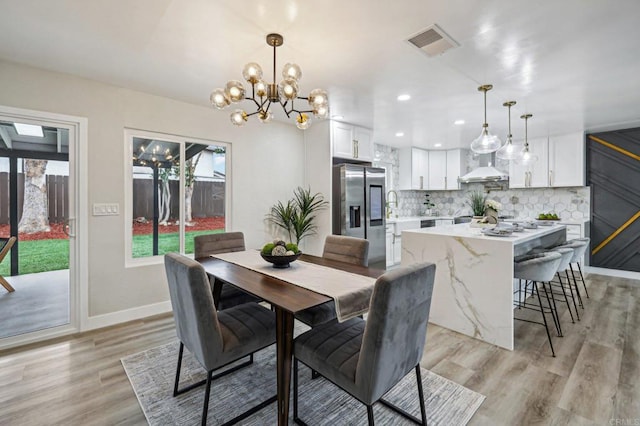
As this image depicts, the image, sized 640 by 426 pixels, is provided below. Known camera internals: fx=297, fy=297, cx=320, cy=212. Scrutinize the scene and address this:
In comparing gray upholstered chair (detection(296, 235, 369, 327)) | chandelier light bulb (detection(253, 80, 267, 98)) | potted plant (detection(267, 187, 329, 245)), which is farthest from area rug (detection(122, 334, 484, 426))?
potted plant (detection(267, 187, 329, 245))

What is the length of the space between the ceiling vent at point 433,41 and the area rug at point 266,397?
238 centimetres

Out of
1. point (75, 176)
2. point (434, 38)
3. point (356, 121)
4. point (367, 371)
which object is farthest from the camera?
point (356, 121)

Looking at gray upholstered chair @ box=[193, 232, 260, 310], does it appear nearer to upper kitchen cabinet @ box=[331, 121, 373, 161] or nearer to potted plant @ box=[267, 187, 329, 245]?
potted plant @ box=[267, 187, 329, 245]

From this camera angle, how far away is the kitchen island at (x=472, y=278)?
2512mm

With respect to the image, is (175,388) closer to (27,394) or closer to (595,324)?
(27,394)

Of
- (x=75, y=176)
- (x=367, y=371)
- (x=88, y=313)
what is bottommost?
(x=88, y=313)

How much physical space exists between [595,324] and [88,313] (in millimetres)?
4990

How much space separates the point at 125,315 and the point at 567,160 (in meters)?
6.72

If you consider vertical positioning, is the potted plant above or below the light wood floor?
above

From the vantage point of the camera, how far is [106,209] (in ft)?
9.72

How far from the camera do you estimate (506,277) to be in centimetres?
249

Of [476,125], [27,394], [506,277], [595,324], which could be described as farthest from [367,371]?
[476,125]

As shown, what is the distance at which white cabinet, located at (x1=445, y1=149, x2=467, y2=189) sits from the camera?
6090 mm

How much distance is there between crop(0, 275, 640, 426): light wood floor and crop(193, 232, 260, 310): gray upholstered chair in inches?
32.0
